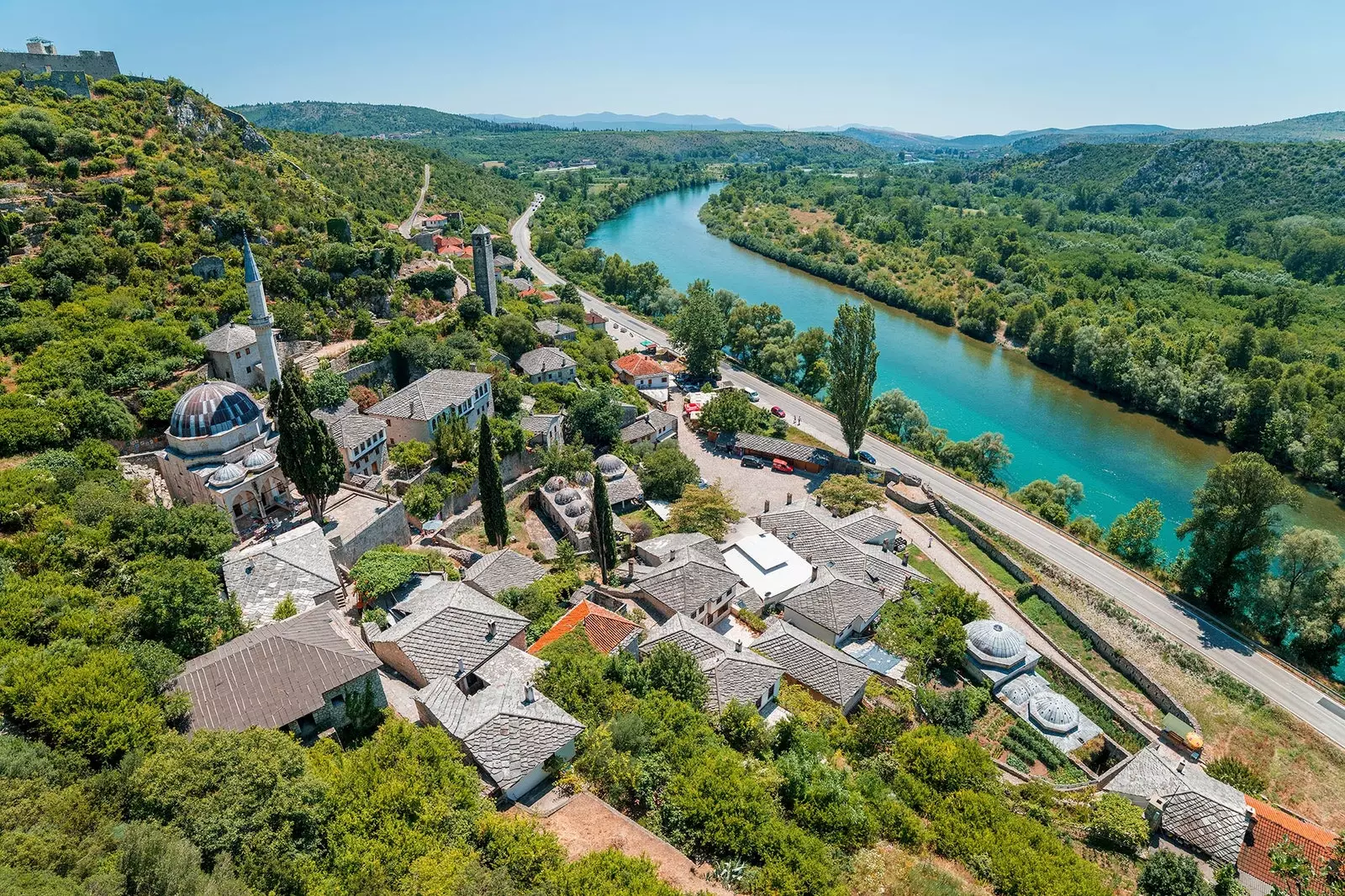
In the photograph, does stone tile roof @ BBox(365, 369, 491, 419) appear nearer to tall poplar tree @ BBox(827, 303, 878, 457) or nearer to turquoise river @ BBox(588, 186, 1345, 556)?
tall poplar tree @ BBox(827, 303, 878, 457)

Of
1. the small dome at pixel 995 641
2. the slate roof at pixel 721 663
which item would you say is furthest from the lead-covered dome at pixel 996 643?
the slate roof at pixel 721 663

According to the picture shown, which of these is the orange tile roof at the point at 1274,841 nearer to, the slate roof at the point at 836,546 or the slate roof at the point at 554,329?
the slate roof at the point at 836,546

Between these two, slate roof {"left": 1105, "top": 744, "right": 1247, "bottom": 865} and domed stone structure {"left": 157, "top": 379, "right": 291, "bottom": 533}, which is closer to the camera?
slate roof {"left": 1105, "top": 744, "right": 1247, "bottom": 865}

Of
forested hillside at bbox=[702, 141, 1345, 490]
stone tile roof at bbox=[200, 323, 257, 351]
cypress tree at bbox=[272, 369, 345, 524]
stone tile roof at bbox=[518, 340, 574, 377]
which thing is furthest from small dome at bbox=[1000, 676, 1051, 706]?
stone tile roof at bbox=[200, 323, 257, 351]

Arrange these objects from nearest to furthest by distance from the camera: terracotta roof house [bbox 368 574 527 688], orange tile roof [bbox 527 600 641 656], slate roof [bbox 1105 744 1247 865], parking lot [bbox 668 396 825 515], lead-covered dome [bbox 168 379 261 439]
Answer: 1. terracotta roof house [bbox 368 574 527 688]
2. slate roof [bbox 1105 744 1247 865]
3. orange tile roof [bbox 527 600 641 656]
4. lead-covered dome [bbox 168 379 261 439]
5. parking lot [bbox 668 396 825 515]

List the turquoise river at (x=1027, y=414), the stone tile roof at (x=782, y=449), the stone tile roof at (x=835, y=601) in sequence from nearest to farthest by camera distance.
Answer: the stone tile roof at (x=835, y=601), the stone tile roof at (x=782, y=449), the turquoise river at (x=1027, y=414)

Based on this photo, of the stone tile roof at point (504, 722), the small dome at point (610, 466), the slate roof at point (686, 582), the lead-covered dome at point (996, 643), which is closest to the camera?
the stone tile roof at point (504, 722)

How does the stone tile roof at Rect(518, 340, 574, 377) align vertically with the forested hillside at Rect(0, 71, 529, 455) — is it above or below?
below
